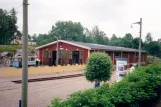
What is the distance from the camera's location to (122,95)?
593 centimetres

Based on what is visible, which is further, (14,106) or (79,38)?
(79,38)

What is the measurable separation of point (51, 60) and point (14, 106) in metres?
29.4

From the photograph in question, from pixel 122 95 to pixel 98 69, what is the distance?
6762 millimetres

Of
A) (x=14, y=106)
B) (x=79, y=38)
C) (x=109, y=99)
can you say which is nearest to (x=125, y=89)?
(x=109, y=99)

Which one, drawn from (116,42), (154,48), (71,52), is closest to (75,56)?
(71,52)

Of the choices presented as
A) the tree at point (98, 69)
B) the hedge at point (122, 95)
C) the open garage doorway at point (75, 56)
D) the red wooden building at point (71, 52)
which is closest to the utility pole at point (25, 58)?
the hedge at point (122, 95)

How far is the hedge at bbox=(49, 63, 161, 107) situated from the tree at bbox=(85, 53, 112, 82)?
3.34 m

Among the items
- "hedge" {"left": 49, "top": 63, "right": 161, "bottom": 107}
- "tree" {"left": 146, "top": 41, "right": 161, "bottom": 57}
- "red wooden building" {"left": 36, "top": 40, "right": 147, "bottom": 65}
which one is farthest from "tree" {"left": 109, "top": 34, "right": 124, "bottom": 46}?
"hedge" {"left": 49, "top": 63, "right": 161, "bottom": 107}

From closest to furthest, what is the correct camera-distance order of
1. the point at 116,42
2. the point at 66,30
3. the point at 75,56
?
the point at 75,56 < the point at 116,42 < the point at 66,30

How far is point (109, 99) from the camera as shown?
17.3ft

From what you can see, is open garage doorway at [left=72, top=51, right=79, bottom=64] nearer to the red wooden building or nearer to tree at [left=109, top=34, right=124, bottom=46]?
the red wooden building

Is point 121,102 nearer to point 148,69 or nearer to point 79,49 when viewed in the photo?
point 148,69

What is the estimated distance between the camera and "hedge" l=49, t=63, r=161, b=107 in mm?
4621

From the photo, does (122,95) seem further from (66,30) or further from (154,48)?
(66,30)
